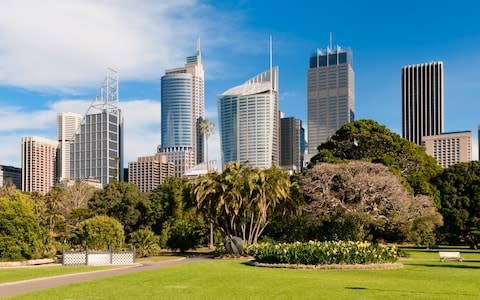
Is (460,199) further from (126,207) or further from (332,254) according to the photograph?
(126,207)

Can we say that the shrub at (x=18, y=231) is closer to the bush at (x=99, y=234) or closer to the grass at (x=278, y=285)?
the bush at (x=99, y=234)

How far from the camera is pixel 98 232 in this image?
4134 cm

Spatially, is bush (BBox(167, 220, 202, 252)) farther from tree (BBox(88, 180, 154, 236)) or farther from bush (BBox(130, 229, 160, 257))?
tree (BBox(88, 180, 154, 236))

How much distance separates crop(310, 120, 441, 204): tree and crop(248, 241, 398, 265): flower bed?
19.9 meters

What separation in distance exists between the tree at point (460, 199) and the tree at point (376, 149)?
198 cm

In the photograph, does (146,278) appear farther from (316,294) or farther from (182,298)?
(316,294)

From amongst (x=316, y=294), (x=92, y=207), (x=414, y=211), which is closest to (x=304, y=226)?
(x=414, y=211)

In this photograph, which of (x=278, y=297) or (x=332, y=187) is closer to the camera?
(x=278, y=297)

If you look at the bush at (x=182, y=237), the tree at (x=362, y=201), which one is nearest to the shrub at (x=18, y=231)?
the bush at (x=182, y=237)

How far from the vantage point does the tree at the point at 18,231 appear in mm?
35406

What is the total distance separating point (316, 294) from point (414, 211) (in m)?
24.0

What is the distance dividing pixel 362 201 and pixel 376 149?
13.7m

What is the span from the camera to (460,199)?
155 feet

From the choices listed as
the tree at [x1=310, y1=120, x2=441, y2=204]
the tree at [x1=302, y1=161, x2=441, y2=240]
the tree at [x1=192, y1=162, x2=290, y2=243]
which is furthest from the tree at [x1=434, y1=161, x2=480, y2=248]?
the tree at [x1=192, y1=162, x2=290, y2=243]
